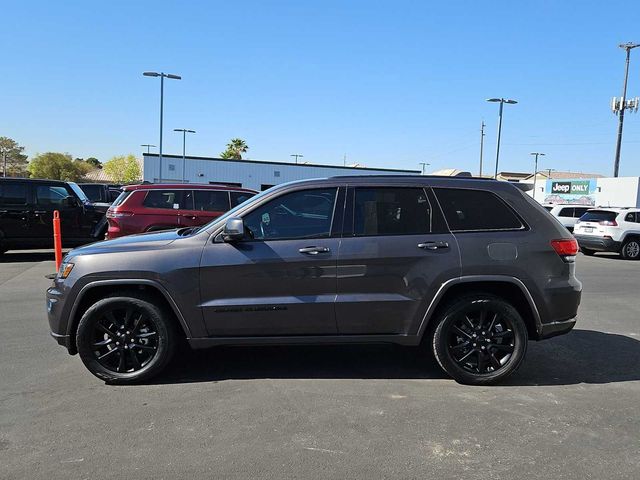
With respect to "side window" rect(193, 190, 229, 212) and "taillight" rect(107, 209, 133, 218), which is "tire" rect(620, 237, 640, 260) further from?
"taillight" rect(107, 209, 133, 218)

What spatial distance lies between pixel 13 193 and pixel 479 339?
11633 millimetres

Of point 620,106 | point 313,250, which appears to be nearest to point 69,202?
point 313,250

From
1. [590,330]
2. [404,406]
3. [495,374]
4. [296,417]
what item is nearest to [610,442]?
[495,374]

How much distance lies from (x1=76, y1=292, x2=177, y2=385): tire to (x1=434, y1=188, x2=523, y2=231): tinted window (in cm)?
268

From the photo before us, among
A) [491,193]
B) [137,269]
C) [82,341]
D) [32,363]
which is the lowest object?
[32,363]

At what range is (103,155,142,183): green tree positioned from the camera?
93312 millimetres

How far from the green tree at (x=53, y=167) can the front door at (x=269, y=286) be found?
280 feet

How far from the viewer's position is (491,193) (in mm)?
4781

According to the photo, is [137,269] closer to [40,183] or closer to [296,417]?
[296,417]

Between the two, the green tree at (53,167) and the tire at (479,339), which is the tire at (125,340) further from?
the green tree at (53,167)

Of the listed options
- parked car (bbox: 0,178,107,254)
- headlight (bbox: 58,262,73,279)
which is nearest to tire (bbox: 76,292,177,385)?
headlight (bbox: 58,262,73,279)

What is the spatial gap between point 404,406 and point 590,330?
373 centimetres

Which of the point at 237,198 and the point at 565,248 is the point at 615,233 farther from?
the point at 565,248

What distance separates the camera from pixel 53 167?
3241 inches
